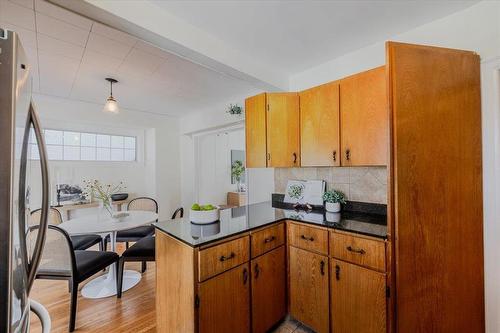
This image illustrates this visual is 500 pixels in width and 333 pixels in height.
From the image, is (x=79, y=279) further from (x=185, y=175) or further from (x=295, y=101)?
(x=185, y=175)

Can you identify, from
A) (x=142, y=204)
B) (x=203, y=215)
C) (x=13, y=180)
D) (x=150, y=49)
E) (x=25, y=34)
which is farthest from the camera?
(x=142, y=204)

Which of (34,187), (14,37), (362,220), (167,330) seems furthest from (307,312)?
(34,187)

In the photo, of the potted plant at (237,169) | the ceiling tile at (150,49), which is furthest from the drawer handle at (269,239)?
the potted plant at (237,169)

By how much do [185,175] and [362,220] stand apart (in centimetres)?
376

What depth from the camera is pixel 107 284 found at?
8.02 ft

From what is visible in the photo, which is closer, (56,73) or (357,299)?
(357,299)

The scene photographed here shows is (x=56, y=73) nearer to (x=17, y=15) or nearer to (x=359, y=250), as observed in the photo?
(x=17, y=15)

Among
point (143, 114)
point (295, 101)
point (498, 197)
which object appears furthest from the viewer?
point (143, 114)

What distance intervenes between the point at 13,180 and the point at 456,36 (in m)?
2.51

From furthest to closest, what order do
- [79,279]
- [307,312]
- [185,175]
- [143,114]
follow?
1. [185,175]
2. [143,114]
3. [79,279]
4. [307,312]

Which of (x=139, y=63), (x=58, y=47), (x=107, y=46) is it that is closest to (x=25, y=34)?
(x=58, y=47)

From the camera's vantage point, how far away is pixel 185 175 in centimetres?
475

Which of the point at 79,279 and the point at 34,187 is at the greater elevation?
the point at 34,187

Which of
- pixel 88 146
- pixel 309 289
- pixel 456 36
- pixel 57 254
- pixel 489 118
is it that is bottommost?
pixel 309 289
